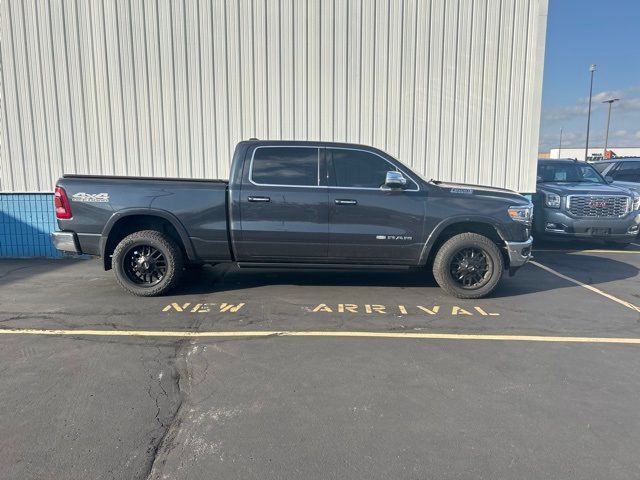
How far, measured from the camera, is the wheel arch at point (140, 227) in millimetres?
5582

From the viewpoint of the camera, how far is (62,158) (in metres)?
8.88

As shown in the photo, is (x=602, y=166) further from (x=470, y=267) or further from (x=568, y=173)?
(x=470, y=267)

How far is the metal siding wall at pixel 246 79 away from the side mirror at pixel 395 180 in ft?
12.4

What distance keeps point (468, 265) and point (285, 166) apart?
105 inches

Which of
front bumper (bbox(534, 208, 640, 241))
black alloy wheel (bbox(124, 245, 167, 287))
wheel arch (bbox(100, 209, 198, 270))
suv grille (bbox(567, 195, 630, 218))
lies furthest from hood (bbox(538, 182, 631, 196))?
black alloy wheel (bbox(124, 245, 167, 287))

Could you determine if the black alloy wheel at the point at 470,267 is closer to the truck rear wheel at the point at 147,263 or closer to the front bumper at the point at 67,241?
the truck rear wheel at the point at 147,263

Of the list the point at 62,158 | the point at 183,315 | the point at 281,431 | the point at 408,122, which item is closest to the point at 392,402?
the point at 281,431

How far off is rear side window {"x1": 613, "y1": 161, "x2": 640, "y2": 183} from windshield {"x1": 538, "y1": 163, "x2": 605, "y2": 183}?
8.78 feet

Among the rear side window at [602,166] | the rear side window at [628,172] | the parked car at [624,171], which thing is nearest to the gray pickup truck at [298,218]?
the parked car at [624,171]

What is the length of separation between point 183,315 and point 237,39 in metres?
6.09

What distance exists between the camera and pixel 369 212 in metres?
5.61

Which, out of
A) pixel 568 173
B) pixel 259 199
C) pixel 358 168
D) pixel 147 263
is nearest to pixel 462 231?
pixel 358 168

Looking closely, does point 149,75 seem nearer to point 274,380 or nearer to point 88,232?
point 88,232

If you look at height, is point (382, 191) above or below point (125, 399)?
above
